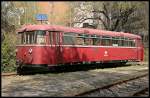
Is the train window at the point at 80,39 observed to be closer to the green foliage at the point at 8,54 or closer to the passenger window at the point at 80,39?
the passenger window at the point at 80,39

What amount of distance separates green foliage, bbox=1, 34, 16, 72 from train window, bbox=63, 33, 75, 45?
2966 mm

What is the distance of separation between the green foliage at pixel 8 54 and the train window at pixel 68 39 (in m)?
2.97

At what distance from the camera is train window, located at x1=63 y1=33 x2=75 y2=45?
22.9m

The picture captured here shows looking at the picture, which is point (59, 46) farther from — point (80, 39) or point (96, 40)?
point (96, 40)

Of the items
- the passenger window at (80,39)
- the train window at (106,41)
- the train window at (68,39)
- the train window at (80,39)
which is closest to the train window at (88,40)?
the train window at (80,39)

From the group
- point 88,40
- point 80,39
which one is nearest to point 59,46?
point 80,39

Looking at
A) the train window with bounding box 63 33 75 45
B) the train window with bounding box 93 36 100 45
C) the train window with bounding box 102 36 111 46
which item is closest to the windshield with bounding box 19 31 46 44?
the train window with bounding box 63 33 75 45

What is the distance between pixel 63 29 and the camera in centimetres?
2280

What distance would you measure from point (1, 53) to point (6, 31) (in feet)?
8.22

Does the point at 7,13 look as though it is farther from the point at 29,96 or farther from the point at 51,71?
the point at 29,96

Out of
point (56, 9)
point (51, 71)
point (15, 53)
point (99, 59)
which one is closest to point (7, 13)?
point (15, 53)

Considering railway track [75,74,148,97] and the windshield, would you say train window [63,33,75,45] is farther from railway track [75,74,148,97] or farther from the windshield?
railway track [75,74,148,97]

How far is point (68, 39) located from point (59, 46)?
1.03 meters

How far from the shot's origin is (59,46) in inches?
881
